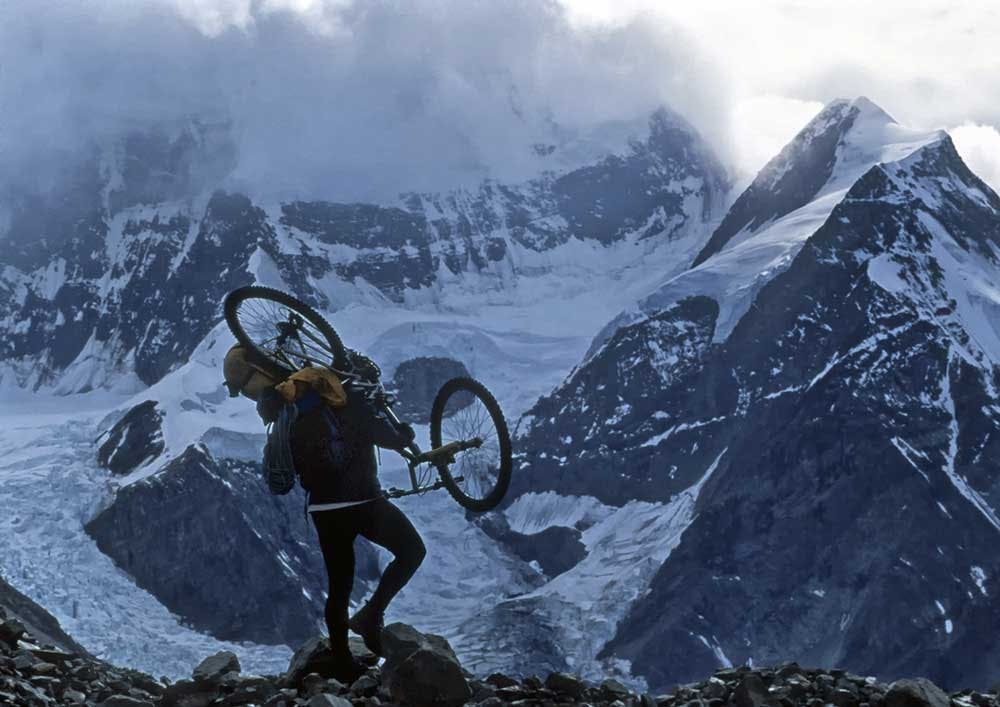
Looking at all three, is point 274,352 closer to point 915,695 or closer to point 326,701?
point 326,701

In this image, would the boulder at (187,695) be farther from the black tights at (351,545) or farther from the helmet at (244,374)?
the helmet at (244,374)

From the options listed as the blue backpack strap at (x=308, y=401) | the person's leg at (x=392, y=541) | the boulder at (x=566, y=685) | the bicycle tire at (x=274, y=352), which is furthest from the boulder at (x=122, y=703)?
the bicycle tire at (x=274, y=352)

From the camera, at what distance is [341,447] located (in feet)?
80.0

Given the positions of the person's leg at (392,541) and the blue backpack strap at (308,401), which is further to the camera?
the person's leg at (392,541)

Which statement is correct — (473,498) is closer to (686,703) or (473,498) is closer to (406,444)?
(406,444)

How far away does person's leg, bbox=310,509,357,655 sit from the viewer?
24312 millimetres

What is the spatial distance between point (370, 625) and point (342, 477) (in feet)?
6.73

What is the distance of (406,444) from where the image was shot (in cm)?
2462

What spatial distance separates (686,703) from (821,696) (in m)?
1.69

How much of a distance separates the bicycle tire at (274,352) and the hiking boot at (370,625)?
3.31 metres

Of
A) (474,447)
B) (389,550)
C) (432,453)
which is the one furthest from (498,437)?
(389,550)

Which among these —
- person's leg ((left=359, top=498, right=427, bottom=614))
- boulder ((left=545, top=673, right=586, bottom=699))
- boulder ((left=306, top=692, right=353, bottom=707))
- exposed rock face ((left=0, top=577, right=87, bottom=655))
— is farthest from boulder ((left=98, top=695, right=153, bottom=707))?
exposed rock face ((left=0, top=577, right=87, bottom=655))

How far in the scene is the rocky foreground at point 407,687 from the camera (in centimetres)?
2092

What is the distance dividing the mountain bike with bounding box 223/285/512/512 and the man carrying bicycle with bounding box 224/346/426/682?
21 cm
